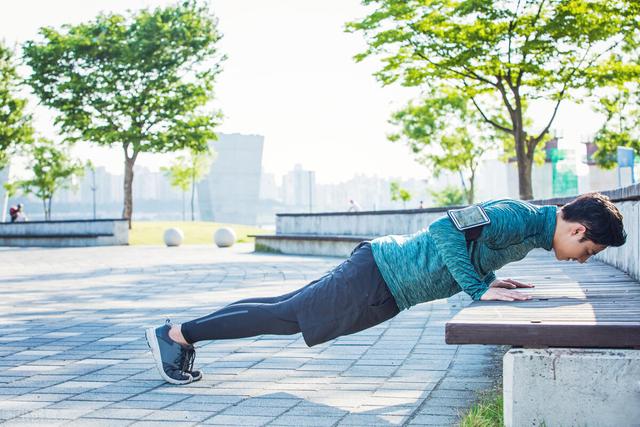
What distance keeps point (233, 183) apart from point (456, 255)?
353ft

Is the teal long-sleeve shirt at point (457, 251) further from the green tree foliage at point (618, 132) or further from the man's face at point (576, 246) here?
the green tree foliage at point (618, 132)

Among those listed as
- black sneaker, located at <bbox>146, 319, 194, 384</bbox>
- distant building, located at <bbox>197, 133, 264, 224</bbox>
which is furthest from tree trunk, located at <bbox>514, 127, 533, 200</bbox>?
distant building, located at <bbox>197, 133, 264, 224</bbox>

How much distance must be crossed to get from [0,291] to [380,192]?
4918 inches

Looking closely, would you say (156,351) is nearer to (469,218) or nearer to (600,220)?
(469,218)

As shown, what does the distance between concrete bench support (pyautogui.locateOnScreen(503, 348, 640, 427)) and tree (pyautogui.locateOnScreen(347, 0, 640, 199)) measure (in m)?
17.3

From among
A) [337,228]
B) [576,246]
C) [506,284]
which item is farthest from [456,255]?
[337,228]

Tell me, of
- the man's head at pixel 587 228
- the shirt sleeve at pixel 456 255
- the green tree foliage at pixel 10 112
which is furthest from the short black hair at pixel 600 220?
the green tree foliage at pixel 10 112

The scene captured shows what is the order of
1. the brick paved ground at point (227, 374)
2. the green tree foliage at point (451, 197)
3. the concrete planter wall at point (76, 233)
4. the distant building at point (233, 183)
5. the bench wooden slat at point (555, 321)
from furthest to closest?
the distant building at point (233, 183)
the green tree foliage at point (451, 197)
the concrete planter wall at point (76, 233)
the brick paved ground at point (227, 374)
the bench wooden slat at point (555, 321)

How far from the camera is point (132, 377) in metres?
4.87

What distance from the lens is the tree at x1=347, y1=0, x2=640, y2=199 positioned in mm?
19562

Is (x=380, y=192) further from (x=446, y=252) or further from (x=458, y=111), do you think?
(x=446, y=252)

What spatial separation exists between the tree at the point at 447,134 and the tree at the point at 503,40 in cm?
1703

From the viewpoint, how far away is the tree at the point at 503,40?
19.6 metres

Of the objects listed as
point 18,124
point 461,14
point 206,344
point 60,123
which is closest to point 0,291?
point 206,344
